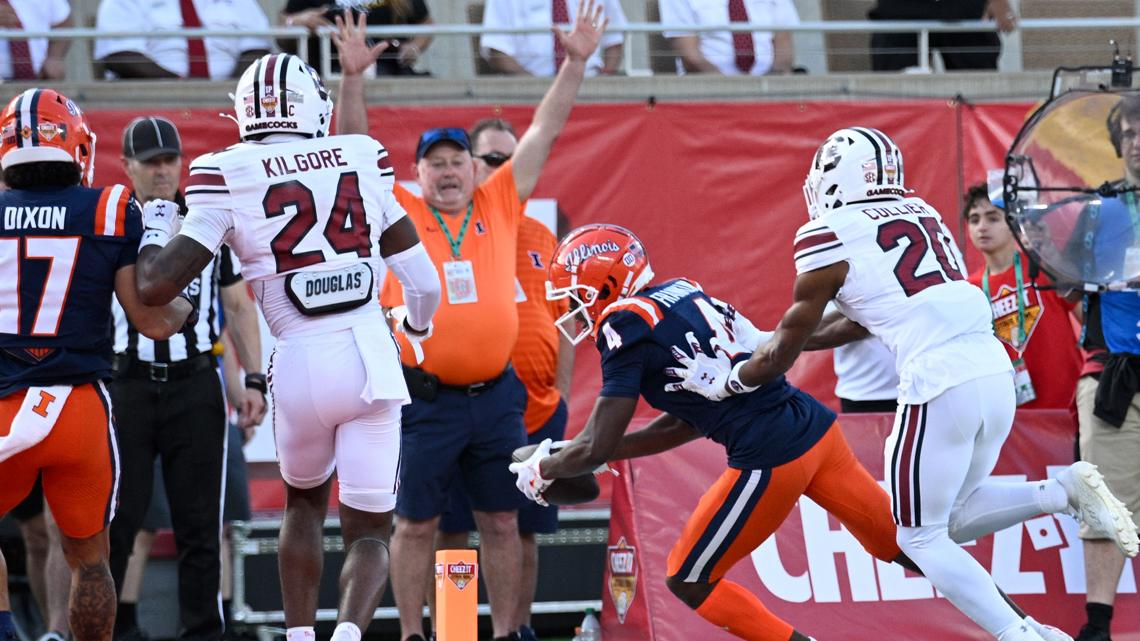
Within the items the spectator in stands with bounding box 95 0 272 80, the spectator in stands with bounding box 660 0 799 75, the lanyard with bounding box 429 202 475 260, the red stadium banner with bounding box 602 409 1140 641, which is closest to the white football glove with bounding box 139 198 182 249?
the lanyard with bounding box 429 202 475 260

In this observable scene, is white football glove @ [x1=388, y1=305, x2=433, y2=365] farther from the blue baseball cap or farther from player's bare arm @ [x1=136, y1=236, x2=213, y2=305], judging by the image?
the blue baseball cap

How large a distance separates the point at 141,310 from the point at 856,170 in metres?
2.38

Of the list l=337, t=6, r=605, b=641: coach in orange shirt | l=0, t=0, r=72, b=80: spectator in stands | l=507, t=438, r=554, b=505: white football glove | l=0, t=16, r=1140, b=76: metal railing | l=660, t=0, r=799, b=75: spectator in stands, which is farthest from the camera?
l=660, t=0, r=799, b=75: spectator in stands

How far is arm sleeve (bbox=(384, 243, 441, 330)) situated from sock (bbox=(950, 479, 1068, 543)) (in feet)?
6.32

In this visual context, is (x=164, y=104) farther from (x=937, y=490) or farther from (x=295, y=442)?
(x=937, y=490)

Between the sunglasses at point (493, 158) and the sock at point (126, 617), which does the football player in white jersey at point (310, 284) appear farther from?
the sunglasses at point (493, 158)

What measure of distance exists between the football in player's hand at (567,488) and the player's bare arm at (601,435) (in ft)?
0.70

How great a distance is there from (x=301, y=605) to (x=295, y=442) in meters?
0.52

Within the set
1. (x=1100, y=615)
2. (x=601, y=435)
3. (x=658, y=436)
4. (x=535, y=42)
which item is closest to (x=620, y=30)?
(x=535, y=42)

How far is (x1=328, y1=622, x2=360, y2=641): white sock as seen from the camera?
458cm

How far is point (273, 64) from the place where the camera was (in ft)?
15.6

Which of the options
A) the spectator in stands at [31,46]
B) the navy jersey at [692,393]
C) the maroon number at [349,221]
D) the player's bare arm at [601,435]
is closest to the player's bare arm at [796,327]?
the navy jersey at [692,393]

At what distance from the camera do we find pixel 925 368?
5.16 meters

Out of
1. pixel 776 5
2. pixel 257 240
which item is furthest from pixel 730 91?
pixel 257 240
